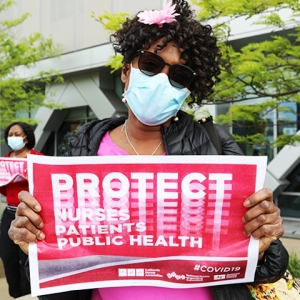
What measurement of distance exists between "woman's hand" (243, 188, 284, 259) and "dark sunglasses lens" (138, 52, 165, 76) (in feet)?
2.23

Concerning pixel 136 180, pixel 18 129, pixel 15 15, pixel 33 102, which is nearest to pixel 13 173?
pixel 18 129

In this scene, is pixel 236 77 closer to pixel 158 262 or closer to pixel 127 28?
pixel 127 28

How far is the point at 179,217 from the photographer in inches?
51.4

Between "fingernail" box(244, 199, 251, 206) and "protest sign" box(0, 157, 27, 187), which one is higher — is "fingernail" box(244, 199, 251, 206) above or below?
above

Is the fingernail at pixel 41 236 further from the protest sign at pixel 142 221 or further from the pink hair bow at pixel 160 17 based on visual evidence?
the pink hair bow at pixel 160 17

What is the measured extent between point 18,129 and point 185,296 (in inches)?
153

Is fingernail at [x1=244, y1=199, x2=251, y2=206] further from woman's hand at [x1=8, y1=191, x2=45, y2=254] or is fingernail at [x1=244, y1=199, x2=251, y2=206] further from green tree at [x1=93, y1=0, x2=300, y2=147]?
green tree at [x1=93, y1=0, x2=300, y2=147]

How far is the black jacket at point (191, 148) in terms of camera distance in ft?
4.24

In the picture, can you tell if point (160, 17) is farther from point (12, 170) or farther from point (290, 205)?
point (290, 205)

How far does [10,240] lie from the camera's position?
4219 millimetres

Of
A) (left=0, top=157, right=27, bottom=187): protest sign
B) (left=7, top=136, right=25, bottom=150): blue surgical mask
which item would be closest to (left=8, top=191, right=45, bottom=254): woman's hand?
(left=0, top=157, right=27, bottom=187): protest sign

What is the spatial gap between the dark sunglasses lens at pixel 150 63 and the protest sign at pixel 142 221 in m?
0.47

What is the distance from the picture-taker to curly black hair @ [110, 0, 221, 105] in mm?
1517

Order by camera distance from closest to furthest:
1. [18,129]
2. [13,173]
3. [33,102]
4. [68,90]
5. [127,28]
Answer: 1. [127,28]
2. [13,173]
3. [18,129]
4. [33,102]
5. [68,90]
